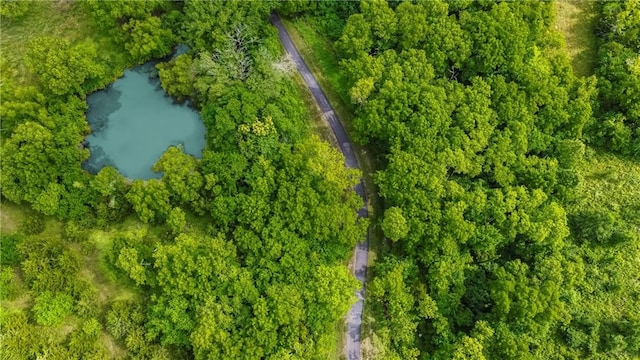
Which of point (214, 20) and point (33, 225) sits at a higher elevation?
point (214, 20)

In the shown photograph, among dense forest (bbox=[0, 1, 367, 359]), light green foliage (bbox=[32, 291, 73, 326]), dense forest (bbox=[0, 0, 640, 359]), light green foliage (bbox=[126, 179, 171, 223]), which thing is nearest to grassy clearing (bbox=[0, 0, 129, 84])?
dense forest (bbox=[0, 0, 640, 359])

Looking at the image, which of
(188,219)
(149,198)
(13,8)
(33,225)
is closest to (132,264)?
(149,198)

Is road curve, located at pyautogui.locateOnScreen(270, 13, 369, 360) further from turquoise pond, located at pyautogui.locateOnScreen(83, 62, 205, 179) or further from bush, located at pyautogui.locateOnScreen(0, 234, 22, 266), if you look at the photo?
bush, located at pyautogui.locateOnScreen(0, 234, 22, 266)

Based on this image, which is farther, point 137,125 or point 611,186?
point 137,125

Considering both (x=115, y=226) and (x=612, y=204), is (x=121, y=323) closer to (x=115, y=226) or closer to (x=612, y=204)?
(x=115, y=226)

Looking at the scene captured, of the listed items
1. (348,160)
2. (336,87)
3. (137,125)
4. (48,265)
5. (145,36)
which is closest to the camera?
(48,265)

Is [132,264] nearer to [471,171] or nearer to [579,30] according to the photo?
[471,171]

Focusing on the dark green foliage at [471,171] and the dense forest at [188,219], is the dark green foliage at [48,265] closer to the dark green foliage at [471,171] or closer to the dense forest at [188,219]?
the dense forest at [188,219]
